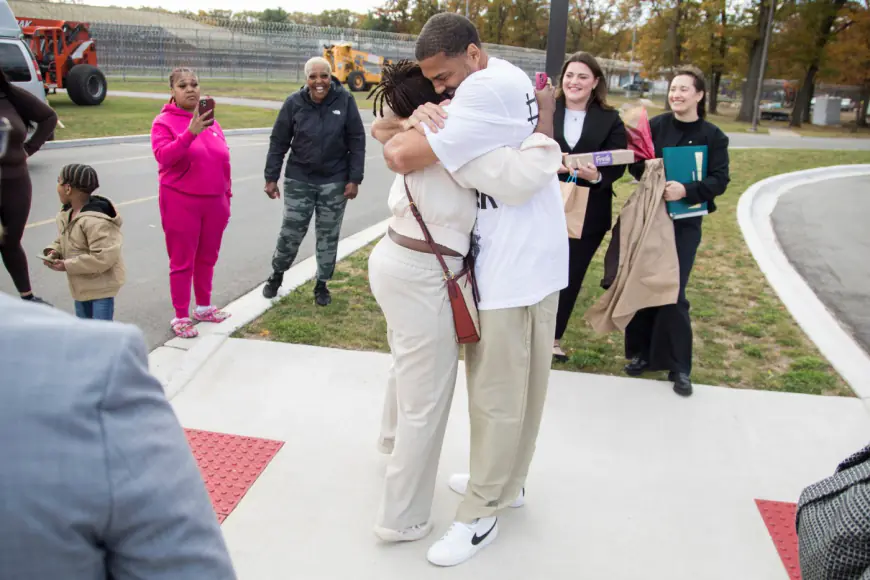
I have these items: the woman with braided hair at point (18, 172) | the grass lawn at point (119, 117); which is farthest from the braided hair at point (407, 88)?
the grass lawn at point (119, 117)

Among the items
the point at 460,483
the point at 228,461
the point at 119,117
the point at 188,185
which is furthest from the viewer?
the point at 119,117

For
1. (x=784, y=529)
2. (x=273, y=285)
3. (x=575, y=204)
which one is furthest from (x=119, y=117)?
(x=784, y=529)

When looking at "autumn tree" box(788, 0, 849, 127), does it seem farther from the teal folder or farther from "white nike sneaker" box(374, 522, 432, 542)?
"white nike sneaker" box(374, 522, 432, 542)

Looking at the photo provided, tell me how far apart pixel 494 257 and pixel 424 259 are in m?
0.25

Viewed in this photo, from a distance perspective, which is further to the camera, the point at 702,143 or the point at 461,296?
the point at 702,143

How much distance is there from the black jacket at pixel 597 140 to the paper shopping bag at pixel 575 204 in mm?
54

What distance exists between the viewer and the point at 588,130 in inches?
164

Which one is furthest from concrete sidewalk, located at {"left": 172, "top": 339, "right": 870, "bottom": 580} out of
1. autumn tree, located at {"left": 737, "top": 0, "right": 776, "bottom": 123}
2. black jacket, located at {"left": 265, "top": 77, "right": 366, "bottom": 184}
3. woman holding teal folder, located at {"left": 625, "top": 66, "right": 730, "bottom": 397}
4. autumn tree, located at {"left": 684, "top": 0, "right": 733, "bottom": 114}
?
autumn tree, located at {"left": 684, "top": 0, "right": 733, "bottom": 114}

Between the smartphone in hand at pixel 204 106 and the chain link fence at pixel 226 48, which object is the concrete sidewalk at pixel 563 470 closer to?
the smartphone in hand at pixel 204 106

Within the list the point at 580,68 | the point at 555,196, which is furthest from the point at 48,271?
the point at 555,196

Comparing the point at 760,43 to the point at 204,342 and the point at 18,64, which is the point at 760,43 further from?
the point at 204,342

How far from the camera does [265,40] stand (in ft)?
144

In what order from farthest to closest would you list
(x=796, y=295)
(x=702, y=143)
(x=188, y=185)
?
(x=796, y=295)
(x=188, y=185)
(x=702, y=143)

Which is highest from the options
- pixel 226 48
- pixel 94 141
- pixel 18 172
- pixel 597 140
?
pixel 226 48
